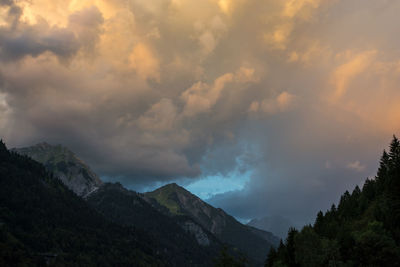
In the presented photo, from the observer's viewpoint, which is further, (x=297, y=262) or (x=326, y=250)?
(x=297, y=262)

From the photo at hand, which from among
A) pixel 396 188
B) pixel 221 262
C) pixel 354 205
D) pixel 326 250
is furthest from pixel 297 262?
pixel 354 205

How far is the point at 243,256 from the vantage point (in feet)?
367

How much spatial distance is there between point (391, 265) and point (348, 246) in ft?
65.3

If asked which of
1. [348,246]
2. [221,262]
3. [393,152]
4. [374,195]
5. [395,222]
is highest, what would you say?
[393,152]

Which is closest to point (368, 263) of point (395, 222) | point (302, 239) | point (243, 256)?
point (395, 222)

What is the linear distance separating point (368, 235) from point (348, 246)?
1534cm

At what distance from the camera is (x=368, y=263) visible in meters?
82.6

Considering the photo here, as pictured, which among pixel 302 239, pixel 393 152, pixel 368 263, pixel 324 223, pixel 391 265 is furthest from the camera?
pixel 324 223

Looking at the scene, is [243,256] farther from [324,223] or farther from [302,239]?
[324,223]

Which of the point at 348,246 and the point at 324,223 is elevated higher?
the point at 324,223

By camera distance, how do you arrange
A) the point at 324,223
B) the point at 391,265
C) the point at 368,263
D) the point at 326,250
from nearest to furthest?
the point at 391,265
the point at 368,263
the point at 326,250
the point at 324,223

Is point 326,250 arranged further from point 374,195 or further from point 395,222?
point 374,195

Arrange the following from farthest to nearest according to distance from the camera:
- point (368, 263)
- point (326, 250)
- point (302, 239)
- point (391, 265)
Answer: point (302, 239) → point (326, 250) → point (368, 263) → point (391, 265)

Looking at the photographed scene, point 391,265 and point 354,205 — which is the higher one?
point 354,205
